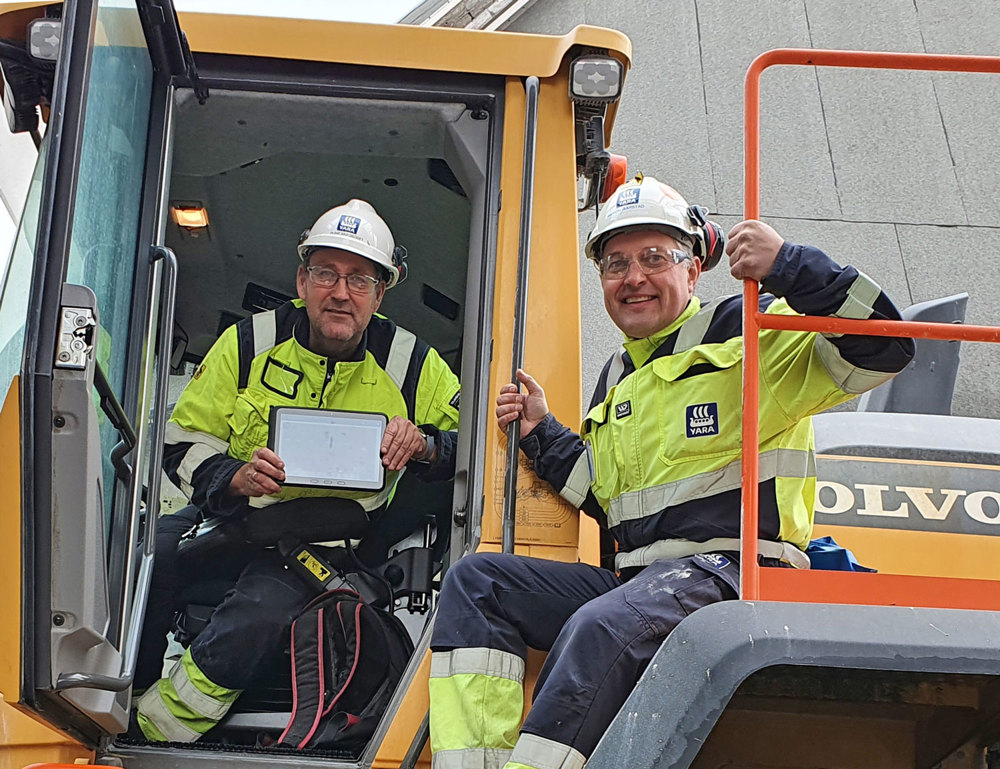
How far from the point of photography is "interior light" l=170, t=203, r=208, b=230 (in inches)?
147

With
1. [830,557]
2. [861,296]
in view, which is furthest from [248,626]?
[861,296]

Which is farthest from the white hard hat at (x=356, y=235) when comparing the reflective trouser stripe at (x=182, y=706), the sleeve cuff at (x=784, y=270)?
the sleeve cuff at (x=784, y=270)

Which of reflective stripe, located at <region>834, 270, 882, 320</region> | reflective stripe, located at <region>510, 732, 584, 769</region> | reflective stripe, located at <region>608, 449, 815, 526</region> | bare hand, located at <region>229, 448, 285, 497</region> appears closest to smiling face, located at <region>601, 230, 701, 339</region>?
reflective stripe, located at <region>608, 449, 815, 526</region>

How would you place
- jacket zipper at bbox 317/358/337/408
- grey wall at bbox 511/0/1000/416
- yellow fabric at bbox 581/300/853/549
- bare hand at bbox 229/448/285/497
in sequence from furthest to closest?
grey wall at bbox 511/0/1000/416 < jacket zipper at bbox 317/358/337/408 < bare hand at bbox 229/448/285/497 < yellow fabric at bbox 581/300/853/549

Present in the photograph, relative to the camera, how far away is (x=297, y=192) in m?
3.80

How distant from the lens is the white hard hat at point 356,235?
3.44 metres

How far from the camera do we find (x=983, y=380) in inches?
297

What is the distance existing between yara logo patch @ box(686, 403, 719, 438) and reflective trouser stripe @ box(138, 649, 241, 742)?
4.50 ft

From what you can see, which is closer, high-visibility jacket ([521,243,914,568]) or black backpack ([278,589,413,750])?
high-visibility jacket ([521,243,914,568])

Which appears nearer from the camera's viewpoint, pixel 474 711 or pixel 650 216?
pixel 474 711

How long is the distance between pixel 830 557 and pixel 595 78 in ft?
4.19

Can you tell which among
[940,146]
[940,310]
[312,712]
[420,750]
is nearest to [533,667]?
[420,750]

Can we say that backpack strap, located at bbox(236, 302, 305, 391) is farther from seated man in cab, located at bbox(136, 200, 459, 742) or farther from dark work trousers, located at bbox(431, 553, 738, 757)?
dark work trousers, located at bbox(431, 553, 738, 757)

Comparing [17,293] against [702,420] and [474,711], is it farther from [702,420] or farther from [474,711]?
[702,420]
